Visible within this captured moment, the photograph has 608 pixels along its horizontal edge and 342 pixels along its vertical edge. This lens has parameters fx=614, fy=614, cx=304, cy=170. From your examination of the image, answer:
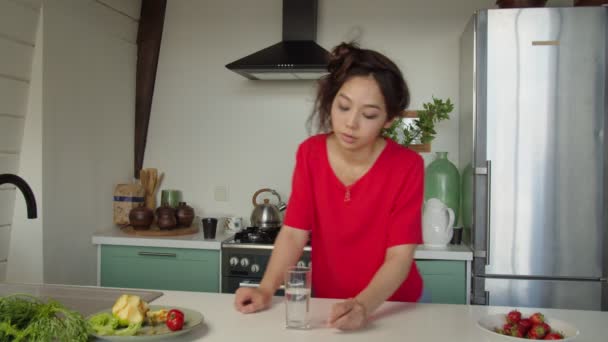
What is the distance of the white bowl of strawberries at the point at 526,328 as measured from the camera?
1290mm

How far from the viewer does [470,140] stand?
10.1 ft

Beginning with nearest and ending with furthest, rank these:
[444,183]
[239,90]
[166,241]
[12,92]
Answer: [12,92]
[166,241]
[444,183]
[239,90]

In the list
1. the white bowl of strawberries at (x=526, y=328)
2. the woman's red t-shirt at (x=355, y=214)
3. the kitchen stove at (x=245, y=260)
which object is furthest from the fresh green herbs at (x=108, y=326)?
the kitchen stove at (x=245, y=260)

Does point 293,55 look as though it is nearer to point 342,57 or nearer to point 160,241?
point 160,241

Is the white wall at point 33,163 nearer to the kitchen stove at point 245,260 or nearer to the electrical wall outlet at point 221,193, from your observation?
the kitchen stove at point 245,260

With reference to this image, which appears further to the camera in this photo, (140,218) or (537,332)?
(140,218)

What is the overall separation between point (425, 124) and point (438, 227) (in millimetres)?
576

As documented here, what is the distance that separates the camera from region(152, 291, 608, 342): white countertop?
1.32 meters

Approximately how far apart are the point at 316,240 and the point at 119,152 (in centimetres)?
206

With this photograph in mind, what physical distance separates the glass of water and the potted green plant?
6.27 ft

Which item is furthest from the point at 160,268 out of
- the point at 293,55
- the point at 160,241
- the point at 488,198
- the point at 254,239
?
the point at 488,198

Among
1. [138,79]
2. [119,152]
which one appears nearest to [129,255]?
[119,152]

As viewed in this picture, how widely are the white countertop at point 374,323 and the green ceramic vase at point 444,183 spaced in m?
1.64

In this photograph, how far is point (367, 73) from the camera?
5.15ft
